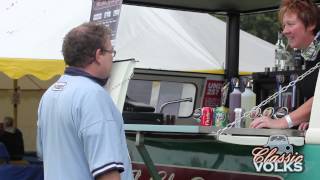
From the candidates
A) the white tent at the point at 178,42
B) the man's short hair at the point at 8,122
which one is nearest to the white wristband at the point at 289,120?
the white tent at the point at 178,42

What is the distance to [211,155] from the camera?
3.06 metres

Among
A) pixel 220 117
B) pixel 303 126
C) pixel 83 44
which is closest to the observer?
pixel 83 44

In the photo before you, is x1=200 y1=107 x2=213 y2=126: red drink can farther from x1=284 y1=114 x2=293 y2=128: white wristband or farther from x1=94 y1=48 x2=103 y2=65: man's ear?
x1=94 y1=48 x2=103 y2=65: man's ear

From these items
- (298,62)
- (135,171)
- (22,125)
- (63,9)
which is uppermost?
(63,9)

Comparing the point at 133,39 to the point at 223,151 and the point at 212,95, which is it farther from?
the point at 223,151

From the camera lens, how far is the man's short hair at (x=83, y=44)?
2623 millimetres

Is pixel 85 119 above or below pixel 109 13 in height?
below

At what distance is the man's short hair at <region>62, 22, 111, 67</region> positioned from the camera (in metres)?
2.62

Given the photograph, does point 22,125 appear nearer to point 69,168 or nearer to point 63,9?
point 63,9

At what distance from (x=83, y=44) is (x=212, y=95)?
4038mm

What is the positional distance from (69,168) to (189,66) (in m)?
6.83

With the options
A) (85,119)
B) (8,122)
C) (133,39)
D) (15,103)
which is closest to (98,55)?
(85,119)

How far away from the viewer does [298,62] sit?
14.5ft

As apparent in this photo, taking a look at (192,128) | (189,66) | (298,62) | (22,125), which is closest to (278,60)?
(298,62)
